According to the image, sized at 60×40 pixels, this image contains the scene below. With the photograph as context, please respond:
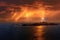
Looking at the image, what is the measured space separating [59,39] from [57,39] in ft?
4.38

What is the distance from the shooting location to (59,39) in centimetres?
9819

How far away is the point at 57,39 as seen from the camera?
99.1m

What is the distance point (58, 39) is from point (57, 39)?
55 cm

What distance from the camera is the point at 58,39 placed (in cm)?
9912

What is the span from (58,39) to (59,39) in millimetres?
1023
